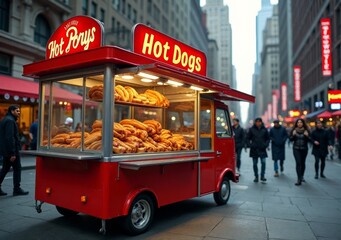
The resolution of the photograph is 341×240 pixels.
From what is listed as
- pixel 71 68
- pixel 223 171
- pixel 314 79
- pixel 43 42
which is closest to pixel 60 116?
pixel 71 68

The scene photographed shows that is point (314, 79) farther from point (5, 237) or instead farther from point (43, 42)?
point (5, 237)

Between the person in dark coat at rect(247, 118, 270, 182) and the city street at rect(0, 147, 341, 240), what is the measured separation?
1822 mm

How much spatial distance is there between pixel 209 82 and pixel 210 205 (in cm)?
272

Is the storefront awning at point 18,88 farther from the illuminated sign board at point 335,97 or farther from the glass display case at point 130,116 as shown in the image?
the illuminated sign board at point 335,97

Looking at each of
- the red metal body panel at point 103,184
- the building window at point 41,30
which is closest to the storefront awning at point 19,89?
the building window at point 41,30

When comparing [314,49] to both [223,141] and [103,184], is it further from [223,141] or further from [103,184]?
[103,184]

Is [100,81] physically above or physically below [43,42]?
below

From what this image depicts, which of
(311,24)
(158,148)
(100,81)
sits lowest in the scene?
(158,148)

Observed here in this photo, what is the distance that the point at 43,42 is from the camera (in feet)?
73.2

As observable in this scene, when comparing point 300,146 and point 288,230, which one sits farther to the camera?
point 300,146

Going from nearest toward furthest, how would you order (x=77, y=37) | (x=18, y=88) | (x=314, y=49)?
(x=77, y=37), (x=18, y=88), (x=314, y=49)

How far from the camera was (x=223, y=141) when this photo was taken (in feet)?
22.9

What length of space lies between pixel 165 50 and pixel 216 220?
126 inches

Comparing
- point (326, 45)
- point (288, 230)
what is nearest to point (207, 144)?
point (288, 230)
